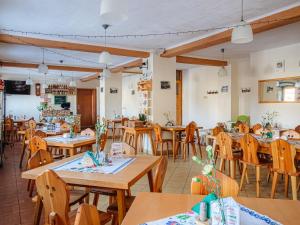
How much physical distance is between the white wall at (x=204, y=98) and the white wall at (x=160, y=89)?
7.16ft

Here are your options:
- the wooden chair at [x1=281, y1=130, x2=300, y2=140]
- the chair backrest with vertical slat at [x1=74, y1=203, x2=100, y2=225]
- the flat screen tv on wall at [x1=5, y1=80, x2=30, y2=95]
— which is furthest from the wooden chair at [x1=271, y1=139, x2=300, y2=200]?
the flat screen tv on wall at [x1=5, y1=80, x2=30, y2=95]

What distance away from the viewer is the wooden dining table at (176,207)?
1.28m

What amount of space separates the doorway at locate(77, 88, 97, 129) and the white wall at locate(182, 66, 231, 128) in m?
6.09

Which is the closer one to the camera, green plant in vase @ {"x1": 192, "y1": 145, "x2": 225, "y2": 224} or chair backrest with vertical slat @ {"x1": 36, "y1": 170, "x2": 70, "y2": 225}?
green plant in vase @ {"x1": 192, "y1": 145, "x2": 225, "y2": 224}

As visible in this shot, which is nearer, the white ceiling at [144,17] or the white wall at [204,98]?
the white ceiling at [144,17]

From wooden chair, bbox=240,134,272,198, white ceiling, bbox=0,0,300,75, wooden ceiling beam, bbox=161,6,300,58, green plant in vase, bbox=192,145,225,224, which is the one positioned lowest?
wooden chair, bbox=240,134,272,198

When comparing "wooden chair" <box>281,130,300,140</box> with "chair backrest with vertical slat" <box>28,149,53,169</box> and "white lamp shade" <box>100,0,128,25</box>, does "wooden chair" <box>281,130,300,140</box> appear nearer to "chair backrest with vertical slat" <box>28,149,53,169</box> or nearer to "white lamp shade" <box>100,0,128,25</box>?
"white lamp shade" <box>100,0,128,25</box>

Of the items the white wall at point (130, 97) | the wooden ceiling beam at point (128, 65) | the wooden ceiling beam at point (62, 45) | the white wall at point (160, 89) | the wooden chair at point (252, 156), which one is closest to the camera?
the wooden chair at point (252, 156)

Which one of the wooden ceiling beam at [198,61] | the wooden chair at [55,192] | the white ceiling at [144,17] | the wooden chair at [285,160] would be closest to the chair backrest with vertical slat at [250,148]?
the wooden chair at [285,160]

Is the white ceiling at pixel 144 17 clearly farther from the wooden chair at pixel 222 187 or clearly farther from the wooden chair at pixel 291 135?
the wooden chair at pixel 222 187

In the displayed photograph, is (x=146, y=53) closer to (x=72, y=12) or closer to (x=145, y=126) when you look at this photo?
(x=145, y=126)

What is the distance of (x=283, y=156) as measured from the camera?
3191mm

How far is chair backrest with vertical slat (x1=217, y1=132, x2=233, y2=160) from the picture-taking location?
401 centimetres

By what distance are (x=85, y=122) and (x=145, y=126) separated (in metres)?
8.59
